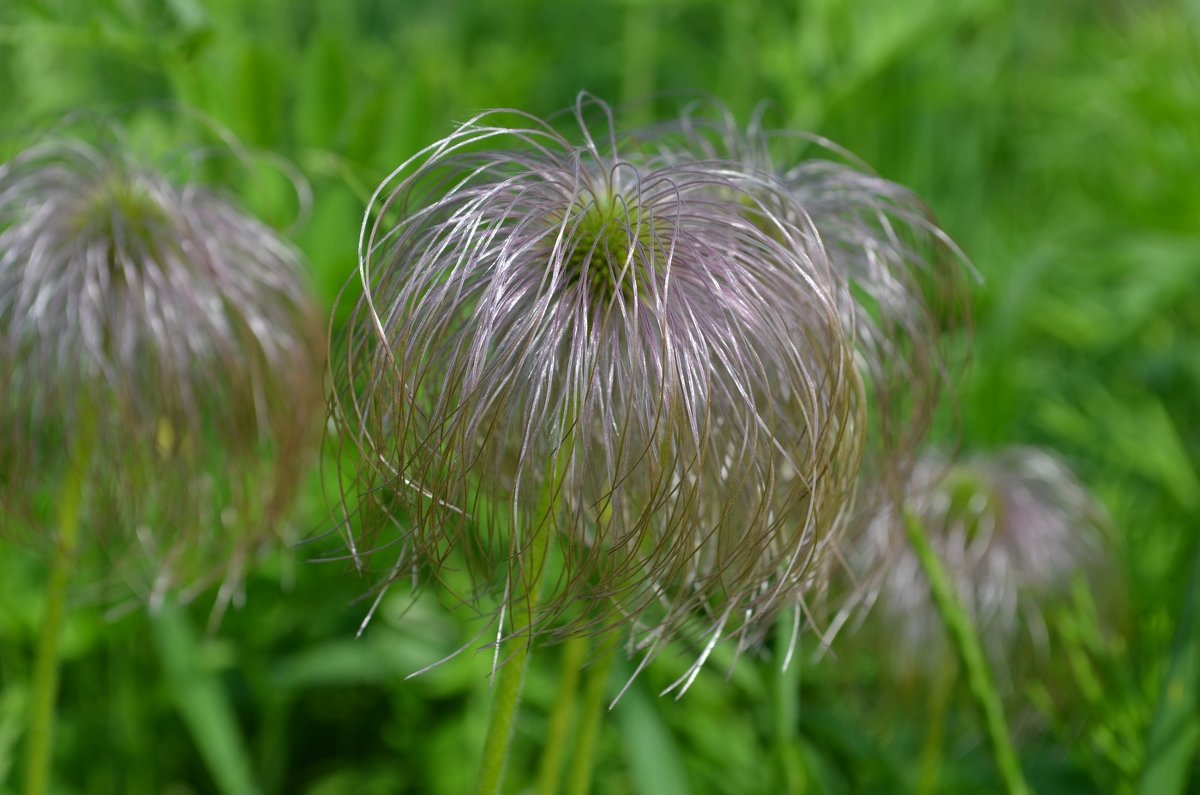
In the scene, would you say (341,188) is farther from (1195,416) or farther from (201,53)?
(1195,416)

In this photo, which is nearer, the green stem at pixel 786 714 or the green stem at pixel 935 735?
the green stem at pixel 786 714

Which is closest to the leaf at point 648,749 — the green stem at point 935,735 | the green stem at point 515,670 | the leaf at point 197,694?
Answer: the green stem at point 935,735

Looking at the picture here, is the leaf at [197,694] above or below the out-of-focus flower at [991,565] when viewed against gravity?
below

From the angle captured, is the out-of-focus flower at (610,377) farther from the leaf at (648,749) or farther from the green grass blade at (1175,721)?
the green grass blade at (1175,721)

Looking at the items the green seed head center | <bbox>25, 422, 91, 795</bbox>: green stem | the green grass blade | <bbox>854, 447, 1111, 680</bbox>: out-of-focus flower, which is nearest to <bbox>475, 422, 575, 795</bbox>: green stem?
the green seed head center

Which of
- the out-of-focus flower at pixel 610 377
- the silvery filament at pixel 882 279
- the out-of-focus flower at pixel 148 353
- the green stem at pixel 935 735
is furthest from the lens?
the green stem at pixel 935 735

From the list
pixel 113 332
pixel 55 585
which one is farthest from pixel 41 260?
pixel 55 585

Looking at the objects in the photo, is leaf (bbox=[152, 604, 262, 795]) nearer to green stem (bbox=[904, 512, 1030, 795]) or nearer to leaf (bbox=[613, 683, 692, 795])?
leaf (bbox=[613, 683, 692, 795])

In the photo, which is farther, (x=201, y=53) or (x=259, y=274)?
(x=201, y=53)
